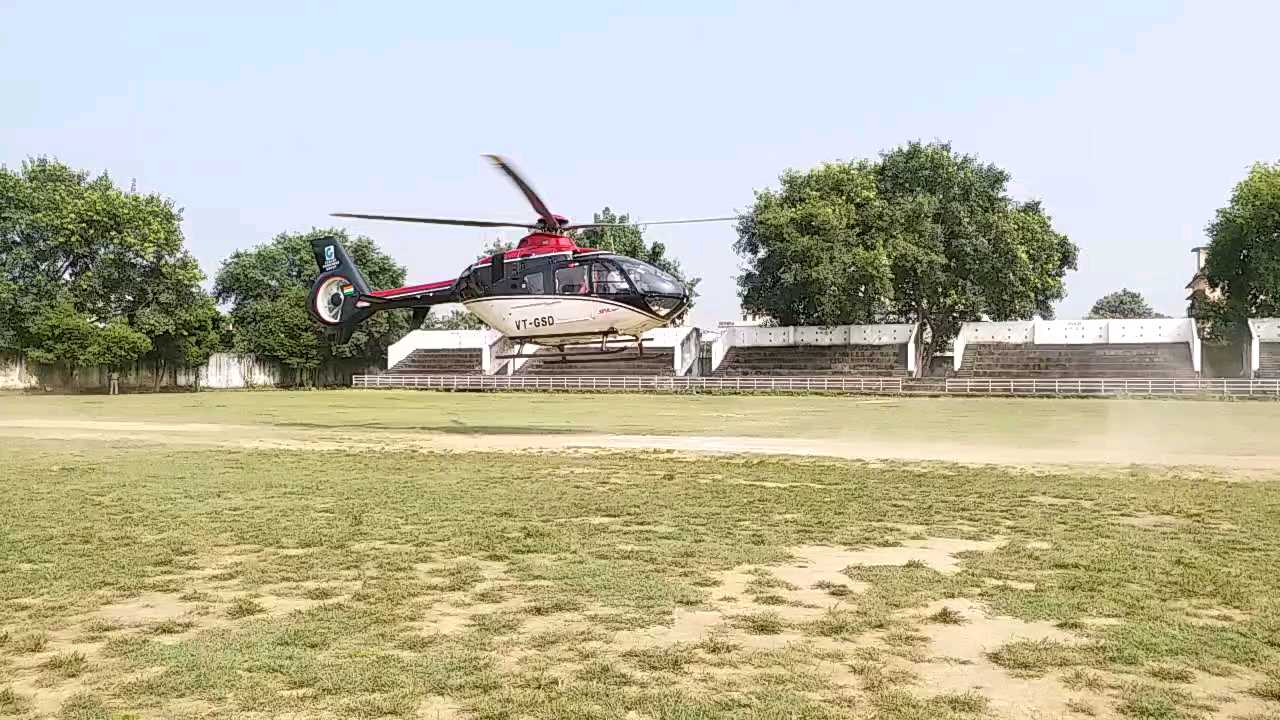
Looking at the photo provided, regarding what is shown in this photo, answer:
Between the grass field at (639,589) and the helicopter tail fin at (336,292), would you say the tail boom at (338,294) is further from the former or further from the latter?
the grass field at (639,589)

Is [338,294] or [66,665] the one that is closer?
[66,665]

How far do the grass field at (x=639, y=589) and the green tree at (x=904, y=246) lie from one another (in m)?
42.9

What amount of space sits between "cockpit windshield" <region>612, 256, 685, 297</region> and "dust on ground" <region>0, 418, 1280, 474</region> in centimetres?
387

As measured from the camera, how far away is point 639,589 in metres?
7.14

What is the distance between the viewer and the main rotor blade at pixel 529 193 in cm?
2163

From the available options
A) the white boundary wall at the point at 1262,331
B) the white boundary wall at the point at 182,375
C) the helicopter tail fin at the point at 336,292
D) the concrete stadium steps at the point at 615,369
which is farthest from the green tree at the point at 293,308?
the white boundary wall at the point at 1262,331

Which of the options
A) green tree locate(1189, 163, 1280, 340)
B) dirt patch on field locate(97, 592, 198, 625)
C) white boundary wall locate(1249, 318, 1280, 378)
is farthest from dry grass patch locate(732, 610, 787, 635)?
green tree locate(1189, 163, 1280, 340)

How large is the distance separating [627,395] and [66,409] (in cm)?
2800

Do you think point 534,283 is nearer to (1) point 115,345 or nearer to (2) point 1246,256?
(1) point 115,345

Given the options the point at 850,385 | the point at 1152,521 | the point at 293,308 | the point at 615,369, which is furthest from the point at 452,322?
the point at 1152,521

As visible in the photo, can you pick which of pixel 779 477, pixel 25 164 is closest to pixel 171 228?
pixel 25 164

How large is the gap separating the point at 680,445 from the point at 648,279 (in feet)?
18.4

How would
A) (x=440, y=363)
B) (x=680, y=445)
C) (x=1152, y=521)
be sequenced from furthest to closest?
(x=440, y=363) < (x=680, y=445) < (x=1152, y=521)

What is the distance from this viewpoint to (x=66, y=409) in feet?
125
